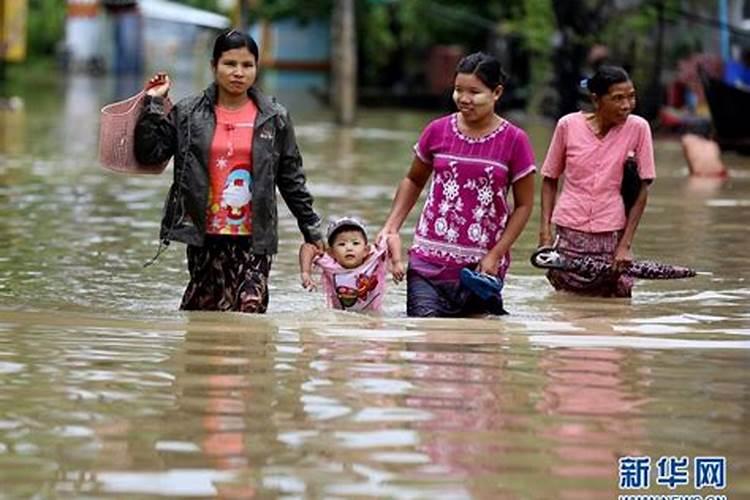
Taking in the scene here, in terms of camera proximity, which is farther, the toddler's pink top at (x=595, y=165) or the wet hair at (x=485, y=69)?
the toddler's pink top at (x=595, y=165)

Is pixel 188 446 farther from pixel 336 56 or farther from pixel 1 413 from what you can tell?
pixel 336 56

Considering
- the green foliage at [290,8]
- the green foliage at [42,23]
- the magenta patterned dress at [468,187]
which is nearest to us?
the magenta patterned dress at [468,187]

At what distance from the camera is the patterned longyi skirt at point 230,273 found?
28.3 feet

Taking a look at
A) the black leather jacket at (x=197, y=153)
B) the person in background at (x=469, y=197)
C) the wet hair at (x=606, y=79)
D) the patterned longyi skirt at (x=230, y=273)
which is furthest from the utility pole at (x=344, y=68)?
the black leather jacket at (x=197, y=153)

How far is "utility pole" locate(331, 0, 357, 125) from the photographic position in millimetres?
31406

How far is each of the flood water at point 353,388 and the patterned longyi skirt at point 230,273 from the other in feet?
0.38

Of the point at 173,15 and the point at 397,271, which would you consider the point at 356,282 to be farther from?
the point at 173,15

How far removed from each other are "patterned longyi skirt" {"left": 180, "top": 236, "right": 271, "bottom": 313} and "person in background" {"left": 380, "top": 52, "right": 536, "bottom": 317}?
2.00ft

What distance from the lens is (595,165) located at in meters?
9.76

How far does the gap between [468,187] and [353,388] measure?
204 centimetres

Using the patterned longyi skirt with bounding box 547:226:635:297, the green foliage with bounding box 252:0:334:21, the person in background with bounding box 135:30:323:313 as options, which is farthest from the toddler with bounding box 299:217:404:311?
the green foliage with bounding box 252:0:334:21

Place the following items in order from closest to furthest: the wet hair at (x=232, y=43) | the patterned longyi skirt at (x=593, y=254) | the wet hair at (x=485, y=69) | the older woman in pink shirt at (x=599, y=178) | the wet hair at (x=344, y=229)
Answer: the wet hair at (x=232, y=43)
the wet hair at (x=485, y=69)
the wet hair at (x=344, y=229)
the older woman in pink shirt at (x=599, y=178)
the patterned longyi skirt at (x=593, y=254)

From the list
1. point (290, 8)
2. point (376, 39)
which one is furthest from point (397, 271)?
point (290, 8)

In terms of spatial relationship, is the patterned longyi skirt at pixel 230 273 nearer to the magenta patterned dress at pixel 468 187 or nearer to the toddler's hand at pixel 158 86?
the toddler's hand at pixel 158 86
